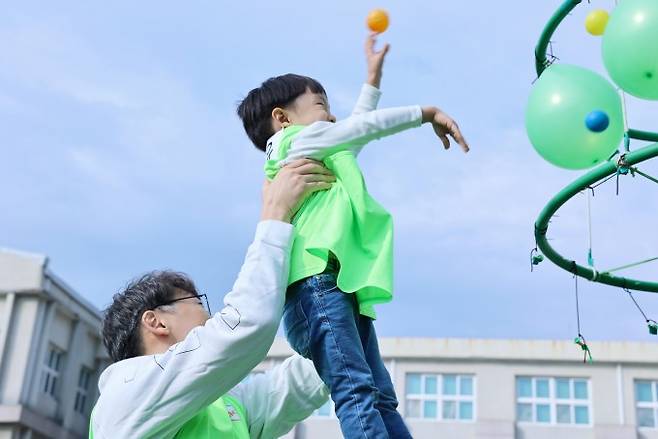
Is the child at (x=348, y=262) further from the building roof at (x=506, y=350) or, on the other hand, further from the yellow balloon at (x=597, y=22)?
the building roof at (x=506, y=350)

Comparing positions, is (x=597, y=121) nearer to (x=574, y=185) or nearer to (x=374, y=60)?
(x=574, y=185)

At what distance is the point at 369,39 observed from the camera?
2945 mm

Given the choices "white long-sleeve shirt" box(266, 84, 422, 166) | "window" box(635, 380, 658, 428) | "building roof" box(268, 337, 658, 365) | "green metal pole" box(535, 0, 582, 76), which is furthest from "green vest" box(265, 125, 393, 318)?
"window" box(635, 380, 658, 428)

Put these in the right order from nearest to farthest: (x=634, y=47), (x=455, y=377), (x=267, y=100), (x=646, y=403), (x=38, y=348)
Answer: (x=267, y=100) < (x=634, y=47) < (x=38, y=348) < (x=646, y=403) < (x=455, y=377)

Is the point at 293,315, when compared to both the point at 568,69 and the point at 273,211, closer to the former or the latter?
the point at 273,211

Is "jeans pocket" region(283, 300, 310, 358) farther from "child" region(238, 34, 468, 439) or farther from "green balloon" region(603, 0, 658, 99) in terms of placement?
"green balloon" region(603, 0, 658, 99)

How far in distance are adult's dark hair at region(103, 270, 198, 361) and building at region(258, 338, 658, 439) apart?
1833 cm

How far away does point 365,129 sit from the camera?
2.71 meters

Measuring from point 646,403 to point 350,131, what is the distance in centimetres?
1983

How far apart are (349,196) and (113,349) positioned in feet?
2.62

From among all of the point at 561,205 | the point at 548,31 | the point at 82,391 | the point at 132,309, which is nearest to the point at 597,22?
the point at 548,31

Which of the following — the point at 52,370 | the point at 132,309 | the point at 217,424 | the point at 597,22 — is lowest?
the point at 217,424

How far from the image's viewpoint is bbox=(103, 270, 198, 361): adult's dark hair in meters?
2.67

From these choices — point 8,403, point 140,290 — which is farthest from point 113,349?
point 8,403
